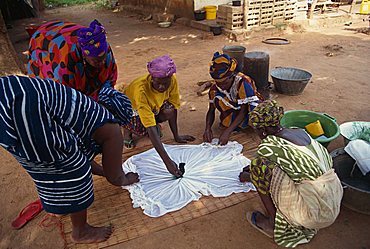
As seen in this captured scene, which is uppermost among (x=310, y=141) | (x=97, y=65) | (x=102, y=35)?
(x=102, y=35)

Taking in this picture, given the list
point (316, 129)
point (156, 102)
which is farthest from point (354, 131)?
point (156, 102)

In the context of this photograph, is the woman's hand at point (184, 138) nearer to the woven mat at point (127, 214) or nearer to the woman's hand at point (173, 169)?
the woman's hand at point (173, 169)

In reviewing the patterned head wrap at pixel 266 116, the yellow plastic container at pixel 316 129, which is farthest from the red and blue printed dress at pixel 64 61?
the yellow plastic container at pixel 316 129

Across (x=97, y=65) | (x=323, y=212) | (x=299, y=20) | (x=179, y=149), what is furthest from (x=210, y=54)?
(x=323, y=212)

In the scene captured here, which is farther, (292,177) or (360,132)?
(360,132)

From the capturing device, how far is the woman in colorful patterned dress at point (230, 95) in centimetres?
252

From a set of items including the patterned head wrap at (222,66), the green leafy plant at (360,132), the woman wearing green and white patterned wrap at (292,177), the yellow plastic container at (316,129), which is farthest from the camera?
the yellow plastic container at (316,129)

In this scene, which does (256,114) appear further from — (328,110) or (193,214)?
(328,110)

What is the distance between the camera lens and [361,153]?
206 cm

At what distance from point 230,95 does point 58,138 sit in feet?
5.76

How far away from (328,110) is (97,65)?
2.66 meters

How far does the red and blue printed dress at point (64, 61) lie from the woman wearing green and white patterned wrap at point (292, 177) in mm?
1190

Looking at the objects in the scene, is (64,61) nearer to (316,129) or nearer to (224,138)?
(224,138)

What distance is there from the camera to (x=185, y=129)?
3258mm
